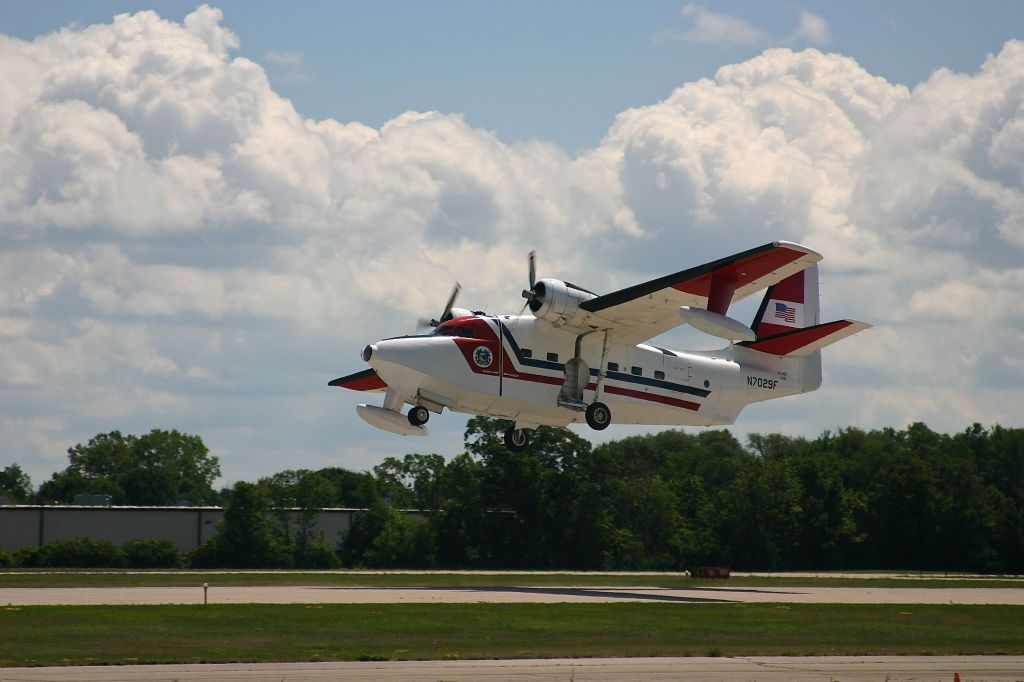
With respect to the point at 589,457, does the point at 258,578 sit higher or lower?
lower

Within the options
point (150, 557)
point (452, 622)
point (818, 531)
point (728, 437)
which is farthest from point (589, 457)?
point (728, 437)

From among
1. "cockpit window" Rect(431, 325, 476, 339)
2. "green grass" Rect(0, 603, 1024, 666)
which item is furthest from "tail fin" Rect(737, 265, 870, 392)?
"green grass" Rect(0, 603, 1024, 666)

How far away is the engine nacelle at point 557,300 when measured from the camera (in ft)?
110

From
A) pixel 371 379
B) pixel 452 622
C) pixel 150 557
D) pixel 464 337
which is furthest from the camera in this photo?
pixel 150 557

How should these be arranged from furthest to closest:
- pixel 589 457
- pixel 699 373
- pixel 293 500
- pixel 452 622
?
pixel 589 457, pixel 293 500, pixel 699 373, pixel 452 622

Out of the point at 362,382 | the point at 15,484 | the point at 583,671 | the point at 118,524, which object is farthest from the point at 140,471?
the point at 583,671

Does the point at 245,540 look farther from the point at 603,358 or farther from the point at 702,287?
the point at 702,287

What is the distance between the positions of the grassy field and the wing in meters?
10.4

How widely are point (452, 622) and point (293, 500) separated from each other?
3505 centimetres

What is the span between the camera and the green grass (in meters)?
21.5

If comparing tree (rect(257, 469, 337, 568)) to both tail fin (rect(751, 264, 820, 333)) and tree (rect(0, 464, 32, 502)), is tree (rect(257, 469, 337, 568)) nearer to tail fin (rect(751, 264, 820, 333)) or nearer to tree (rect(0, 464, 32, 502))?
tail fin (rect(751, 264, 820, 333))

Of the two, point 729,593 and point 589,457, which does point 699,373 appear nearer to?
A: point 729,593

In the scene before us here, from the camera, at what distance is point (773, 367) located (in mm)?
39812

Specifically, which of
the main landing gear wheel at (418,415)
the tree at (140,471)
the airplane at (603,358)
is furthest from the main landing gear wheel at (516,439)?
the tree at (140,471)
